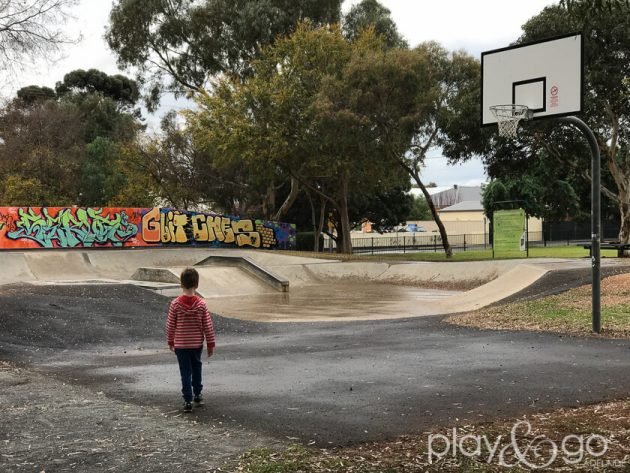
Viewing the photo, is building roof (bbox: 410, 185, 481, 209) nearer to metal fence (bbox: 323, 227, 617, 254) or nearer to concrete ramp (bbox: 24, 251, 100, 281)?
metal fence (bbox: 323, 227, 617, 254)

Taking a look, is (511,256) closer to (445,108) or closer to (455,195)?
(445,108)

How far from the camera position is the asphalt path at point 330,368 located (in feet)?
19.5

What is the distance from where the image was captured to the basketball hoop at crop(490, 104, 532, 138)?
12.8 metres

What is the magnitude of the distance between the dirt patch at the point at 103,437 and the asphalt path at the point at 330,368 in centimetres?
40

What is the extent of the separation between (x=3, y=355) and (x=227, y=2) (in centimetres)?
3692

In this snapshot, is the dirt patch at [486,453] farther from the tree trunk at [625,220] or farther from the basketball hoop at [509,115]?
the tree trunk at [625,220]

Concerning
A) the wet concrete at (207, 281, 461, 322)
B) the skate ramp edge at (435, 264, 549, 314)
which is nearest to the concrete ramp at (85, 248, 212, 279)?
the wet concrete at (207, 281, 461, 322)

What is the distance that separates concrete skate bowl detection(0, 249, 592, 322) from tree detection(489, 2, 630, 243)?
730 centimetres

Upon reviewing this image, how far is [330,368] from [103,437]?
12.2 feet

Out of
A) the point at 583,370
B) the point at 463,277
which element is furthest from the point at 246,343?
the point at 463,277

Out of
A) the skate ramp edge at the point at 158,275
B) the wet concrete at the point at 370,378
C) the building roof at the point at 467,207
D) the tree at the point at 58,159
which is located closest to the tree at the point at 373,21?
the tree at the point at 58,159

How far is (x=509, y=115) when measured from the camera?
12984 millimetres

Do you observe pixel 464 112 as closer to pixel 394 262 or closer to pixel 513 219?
pixel 513 219

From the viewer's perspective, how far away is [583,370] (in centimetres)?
780
